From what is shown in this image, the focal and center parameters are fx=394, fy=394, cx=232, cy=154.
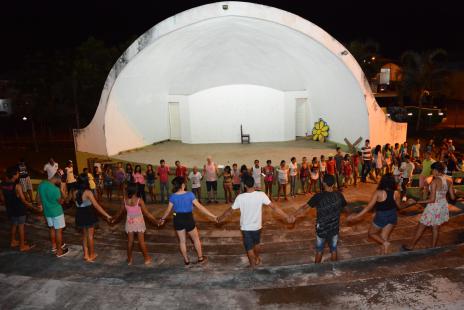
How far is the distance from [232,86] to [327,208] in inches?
527

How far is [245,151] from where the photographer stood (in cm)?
1678

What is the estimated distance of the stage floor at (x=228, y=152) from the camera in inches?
597

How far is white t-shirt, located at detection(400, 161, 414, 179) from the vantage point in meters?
10.9

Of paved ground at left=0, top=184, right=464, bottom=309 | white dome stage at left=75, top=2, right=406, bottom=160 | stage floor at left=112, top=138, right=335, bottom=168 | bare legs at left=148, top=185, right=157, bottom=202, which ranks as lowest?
bare legs at left=148, top=185, right=157, bottom=202

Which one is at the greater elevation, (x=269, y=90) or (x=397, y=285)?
(x=269, y=90)

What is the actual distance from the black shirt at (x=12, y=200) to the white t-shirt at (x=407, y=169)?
9.41 metres

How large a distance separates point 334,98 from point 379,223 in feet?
35.9

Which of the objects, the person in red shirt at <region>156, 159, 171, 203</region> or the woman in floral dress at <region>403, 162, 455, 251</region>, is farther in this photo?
the person in red shirt at <region>156, 159, 171, 203</region>

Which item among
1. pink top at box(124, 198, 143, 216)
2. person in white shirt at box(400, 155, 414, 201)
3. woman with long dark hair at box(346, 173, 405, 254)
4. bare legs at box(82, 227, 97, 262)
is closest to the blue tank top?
pink top at box(124, 198, 143, 216)

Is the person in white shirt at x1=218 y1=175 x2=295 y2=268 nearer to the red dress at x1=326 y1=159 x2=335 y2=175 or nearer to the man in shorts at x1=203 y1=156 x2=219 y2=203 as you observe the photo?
the man in shorts at x1=203 y1=156 x2=219 y2=203

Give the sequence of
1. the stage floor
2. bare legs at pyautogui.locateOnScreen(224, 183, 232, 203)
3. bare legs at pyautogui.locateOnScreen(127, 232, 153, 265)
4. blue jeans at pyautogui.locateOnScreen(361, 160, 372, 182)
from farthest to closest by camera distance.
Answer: the stage floor
blue jeans at pyautogui.locateOnScreen(361, 160, 372, 182)
bare legs at pyautogui.locateOnScreen(224, 183, 232, 203)
bare legs at pyautogui.locateOnScreen(127, 232, 153, 265)

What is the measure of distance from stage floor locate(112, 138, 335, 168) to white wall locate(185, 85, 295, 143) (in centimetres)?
56

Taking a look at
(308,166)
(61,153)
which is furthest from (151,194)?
(61,153)

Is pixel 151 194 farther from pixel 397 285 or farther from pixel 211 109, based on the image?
→ pixel 397 285
